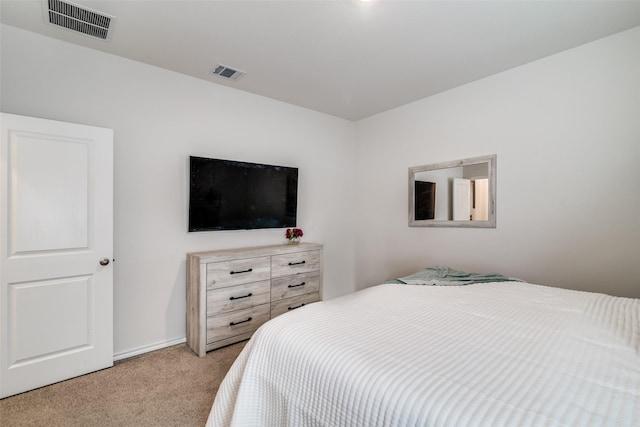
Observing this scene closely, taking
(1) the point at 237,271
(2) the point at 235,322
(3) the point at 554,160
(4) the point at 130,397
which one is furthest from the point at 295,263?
(3) the point at 554,160

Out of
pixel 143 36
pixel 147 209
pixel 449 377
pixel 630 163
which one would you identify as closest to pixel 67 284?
pixel 147 209

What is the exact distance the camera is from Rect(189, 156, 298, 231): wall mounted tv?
2.83 m

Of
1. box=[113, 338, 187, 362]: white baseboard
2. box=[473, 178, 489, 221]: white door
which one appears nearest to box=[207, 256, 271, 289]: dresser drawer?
box=[113, 338, 187, 362]: white baseboard

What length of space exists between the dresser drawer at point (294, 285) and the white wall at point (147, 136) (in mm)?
552

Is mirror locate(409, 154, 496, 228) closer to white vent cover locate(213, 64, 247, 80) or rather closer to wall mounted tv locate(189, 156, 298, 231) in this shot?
wall mounted tv locate(189, 156, 298, 231)

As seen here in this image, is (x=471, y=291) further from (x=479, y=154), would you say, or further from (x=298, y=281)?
(x=298, y=281)

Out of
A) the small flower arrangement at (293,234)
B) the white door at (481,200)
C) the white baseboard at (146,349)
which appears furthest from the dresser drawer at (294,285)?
the white door at (481,200)

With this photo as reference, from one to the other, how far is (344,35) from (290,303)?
255 cm

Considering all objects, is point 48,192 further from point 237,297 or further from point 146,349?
point 237,297

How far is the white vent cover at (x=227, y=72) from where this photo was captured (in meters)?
2.70

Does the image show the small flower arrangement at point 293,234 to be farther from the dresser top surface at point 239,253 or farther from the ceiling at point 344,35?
the ceiling at point 344,35

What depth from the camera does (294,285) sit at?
318 cm

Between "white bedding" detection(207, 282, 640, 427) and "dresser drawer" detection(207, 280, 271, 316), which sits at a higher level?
"white bedding" detection(207, 282, 640, 427)

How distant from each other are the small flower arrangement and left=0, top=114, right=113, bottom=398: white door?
176 centimetres
